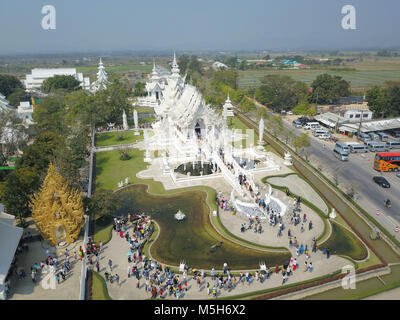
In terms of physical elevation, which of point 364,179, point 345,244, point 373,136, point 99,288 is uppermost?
point 373,136

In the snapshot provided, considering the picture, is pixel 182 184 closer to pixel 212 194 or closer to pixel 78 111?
pixel 212 194

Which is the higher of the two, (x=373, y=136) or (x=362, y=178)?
(x=373, y=136)

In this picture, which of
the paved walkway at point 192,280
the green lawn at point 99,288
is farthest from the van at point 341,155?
the green lawn at point 99,288

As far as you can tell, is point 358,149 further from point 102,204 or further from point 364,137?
point 102,204

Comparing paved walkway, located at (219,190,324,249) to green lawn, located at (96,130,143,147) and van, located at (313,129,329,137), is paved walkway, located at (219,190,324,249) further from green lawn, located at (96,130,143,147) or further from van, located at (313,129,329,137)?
green lawn, located at (96,130,143,147)

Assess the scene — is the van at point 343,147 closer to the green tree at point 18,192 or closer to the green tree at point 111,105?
the green tree at point 111,105

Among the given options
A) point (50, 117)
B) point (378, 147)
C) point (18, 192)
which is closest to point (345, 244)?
point (378, 147)
